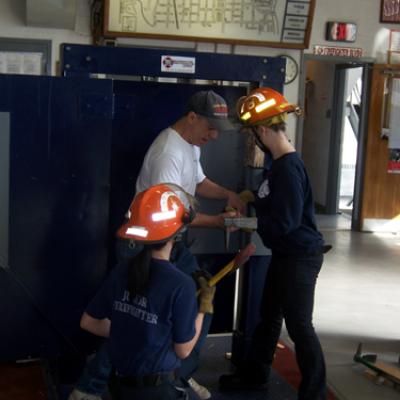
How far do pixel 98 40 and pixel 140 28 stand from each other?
45 cm

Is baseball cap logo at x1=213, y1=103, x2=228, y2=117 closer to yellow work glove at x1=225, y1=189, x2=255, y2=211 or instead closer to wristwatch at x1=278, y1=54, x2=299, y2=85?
yellow work glove at x1=225, y1=189, x2=255, y2=211

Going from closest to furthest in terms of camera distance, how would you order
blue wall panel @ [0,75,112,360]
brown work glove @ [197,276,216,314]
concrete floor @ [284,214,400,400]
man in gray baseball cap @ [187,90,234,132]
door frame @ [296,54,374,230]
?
brown work glove @ [197,276,216,314] < blue wall panel @ [0,75,112,360] < man in gray baseball cap @ [187,90,234,132] < concrete floor @ [284,214,400,400] < door frame @ [296,54,374,230]

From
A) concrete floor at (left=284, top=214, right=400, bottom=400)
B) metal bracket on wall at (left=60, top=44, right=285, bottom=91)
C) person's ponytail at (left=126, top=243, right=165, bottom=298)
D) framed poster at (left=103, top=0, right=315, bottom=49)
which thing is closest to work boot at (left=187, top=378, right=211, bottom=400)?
concrete floor at (left=284, top=214, right=400, bottom=400)

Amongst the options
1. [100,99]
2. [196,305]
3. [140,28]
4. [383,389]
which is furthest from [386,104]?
[196,305]

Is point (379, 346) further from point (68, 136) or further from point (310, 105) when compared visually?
point (310, 105)

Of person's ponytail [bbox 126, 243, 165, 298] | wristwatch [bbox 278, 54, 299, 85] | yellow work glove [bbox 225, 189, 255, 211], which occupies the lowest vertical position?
person's ponytail [bbox 126, 243, 165, 298]

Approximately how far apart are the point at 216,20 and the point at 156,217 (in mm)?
5426

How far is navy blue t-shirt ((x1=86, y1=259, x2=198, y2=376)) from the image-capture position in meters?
2.37

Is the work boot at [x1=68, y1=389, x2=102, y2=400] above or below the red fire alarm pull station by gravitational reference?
below

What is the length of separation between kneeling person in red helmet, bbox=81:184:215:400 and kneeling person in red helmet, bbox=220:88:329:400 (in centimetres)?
86

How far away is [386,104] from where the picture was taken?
28.5ft

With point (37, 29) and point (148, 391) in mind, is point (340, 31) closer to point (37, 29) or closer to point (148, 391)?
point (37, 29)

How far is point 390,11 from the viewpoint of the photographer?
845 centimetres

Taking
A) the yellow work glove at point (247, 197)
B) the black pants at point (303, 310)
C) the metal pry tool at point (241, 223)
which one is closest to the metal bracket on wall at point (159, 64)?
the yellow work glove at point (247, 197)
